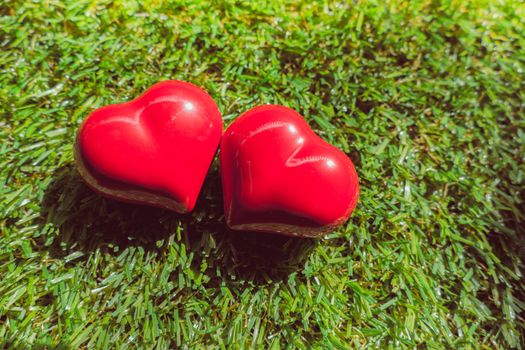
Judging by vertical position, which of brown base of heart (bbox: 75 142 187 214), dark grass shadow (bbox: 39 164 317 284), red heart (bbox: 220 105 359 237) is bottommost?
dark grass shadow (bbox: 39 164 317 284)

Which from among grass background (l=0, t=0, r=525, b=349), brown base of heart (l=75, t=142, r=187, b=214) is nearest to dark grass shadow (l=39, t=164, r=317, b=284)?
grass background (l=0, t=0, r=525, b=349)

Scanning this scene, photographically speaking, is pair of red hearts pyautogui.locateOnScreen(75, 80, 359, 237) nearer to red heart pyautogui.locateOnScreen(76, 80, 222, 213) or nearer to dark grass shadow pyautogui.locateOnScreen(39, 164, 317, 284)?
red heart pyautogui.locateOnScreen(76, 80, 222, 213)

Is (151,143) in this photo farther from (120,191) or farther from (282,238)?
(282,238)

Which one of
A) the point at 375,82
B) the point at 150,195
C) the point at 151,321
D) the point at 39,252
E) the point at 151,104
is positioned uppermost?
the point at 151,104

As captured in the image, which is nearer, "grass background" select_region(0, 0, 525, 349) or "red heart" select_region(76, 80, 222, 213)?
"red heart" select_region(76, 80, 222, 213)

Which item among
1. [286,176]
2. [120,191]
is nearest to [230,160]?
[286,176]

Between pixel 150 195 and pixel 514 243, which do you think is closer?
pixel 150 195

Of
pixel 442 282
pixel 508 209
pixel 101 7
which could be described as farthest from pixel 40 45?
pixel 508 209

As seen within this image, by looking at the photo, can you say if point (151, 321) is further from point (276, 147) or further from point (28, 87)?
point (28, 87)
